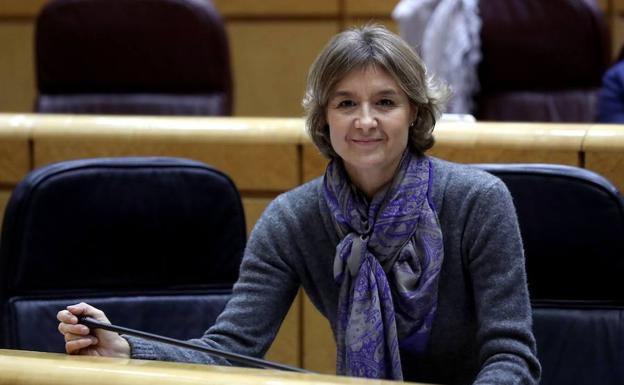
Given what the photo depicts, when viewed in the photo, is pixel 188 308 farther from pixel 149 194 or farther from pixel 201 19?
pixel 201 19

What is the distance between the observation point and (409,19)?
2.24 m

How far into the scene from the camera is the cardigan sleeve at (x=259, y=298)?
116 centimetres

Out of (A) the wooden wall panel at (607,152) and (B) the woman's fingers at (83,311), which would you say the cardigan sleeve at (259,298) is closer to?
(B) the woman's fingers at (83,311)

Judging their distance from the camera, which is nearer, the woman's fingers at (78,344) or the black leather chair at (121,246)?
the woman's fingers at (78,344)

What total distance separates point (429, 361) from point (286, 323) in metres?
0.50

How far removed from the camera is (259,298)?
1.17 meters

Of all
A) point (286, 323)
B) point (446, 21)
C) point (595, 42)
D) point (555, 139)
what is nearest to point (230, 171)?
point (286, 323)

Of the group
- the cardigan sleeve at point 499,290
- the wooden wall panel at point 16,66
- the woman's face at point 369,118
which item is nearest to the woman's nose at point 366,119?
the woman's face at point 369,118

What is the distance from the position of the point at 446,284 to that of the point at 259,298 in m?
0.20

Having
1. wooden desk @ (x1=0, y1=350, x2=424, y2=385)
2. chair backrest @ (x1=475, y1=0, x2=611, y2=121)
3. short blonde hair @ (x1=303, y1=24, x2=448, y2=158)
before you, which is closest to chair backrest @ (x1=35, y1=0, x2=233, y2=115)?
chair backrest @ (x1=475, y1=0, x2=611, y2=121)

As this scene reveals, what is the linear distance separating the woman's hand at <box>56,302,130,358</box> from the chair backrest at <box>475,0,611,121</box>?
1.28 meters

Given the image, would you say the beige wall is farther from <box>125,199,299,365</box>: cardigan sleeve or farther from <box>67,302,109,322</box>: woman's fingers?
<box>67,302,109,322</box>: woman's fingers

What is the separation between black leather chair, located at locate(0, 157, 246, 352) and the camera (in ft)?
4.24

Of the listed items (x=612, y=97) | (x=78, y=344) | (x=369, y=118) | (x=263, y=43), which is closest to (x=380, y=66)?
(x=369, y=118)
